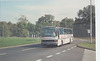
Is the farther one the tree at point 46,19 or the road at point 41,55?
the tree at point 46,19

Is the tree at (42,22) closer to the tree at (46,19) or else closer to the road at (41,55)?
the tree at (46,19)

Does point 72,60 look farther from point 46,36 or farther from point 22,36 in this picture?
point 22,36

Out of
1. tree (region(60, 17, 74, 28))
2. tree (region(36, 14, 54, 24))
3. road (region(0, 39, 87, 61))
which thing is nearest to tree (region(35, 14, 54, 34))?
tree (region(36, 14, 54, 24))

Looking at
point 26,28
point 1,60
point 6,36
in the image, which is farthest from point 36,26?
point 1,60

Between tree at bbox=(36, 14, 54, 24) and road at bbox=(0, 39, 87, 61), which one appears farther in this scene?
tree at bbox=(36, 14, 54, 24)

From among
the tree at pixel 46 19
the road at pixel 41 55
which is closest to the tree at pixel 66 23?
the tree at pixel 46 19

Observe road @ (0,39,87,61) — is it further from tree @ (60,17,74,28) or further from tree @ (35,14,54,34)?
tree @ (60,17,74,28)

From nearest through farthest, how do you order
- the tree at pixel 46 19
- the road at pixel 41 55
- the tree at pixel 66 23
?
the road at pixel 41 55
the tree at pixel 46 19
the tree at pixel 66 23

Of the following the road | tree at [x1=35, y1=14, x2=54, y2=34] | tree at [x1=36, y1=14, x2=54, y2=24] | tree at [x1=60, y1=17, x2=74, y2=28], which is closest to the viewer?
the road

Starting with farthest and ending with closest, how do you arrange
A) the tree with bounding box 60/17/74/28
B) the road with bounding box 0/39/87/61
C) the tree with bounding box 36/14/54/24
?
the tree with bounding box 60/17/74/28 < the tree with bounding box 36/14/54/24 < the road with bounding box 0/39/87/61

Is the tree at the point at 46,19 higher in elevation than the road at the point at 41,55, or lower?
higher

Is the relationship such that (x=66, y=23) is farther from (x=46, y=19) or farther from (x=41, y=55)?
(x=41, y=55)

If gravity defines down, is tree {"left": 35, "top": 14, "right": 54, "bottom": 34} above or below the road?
above

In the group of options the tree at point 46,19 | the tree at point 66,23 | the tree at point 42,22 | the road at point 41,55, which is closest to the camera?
the road at point 41,55
